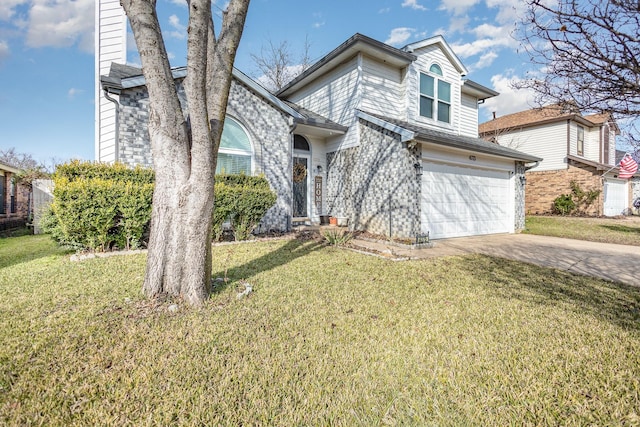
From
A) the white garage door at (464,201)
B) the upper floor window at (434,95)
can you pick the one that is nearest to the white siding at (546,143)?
the white garage door at (464,201)

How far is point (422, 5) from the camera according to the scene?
1012 centimetres

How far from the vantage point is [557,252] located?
7.16 m

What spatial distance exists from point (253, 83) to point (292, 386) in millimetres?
8718

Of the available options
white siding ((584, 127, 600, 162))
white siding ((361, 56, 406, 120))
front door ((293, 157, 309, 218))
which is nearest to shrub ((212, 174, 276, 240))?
front door ((293, 157, 309, 218))

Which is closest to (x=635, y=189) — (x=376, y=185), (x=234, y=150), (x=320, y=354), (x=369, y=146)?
(x=376, y=185)

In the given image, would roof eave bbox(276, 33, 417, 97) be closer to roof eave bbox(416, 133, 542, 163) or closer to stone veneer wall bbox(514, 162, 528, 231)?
roof eave bbox(416, 133, 542, 163)

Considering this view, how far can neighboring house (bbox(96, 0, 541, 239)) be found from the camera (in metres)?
8.37

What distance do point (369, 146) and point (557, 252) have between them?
233 inches

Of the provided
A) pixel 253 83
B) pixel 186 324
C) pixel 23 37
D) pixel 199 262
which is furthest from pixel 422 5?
pixel 23 37

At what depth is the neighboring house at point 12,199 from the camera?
12633 millimetres

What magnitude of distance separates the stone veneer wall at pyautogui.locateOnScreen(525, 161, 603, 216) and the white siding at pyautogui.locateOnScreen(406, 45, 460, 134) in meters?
10.1

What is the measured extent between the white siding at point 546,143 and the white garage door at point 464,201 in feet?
30.5

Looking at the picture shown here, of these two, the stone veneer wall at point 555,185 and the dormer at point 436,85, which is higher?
the dormer at point 436,85

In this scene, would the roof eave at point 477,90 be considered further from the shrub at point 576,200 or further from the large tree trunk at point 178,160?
the large tree trunk at point 178,160
